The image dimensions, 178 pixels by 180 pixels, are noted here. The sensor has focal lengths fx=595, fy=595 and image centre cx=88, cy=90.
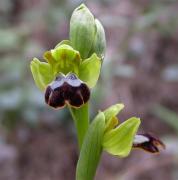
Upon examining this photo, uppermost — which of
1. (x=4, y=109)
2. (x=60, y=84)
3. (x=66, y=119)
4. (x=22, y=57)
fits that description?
(x=60, y=84)

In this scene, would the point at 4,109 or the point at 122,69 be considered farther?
the point at 4,109

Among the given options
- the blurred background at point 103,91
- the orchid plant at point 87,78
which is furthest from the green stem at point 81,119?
Answer: the blurred background at point 103,91

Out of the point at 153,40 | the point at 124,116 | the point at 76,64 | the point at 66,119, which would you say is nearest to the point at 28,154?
the point at 66,119

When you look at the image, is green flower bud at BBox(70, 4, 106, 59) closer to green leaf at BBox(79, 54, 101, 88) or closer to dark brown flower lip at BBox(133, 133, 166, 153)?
green leaf at BBox(79, 54, 101, 88)

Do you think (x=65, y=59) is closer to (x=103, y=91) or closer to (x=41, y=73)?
(x=41, y=73)

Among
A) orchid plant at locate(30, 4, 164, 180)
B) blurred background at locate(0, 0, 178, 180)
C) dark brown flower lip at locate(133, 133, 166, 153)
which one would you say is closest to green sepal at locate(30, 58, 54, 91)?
orchid plant at locate(30, 4, 164, 180)

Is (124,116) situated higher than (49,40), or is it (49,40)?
(49,40)

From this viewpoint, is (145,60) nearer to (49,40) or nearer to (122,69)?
(49,40)
